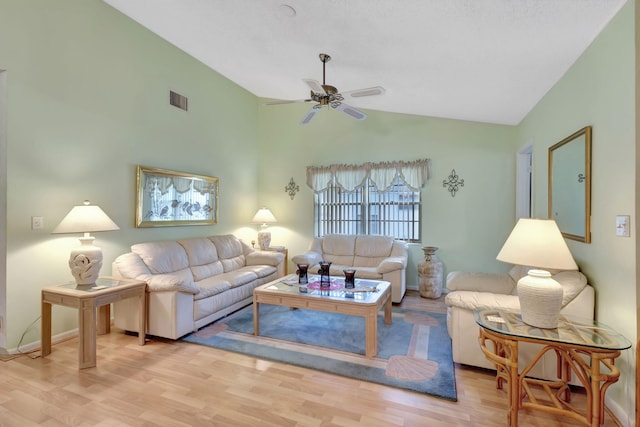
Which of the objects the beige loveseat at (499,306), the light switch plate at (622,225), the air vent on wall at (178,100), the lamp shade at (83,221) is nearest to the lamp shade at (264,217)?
the air vent on wall at (178,100)

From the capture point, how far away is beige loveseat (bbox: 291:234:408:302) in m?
4.15

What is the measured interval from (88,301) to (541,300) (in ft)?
10.8

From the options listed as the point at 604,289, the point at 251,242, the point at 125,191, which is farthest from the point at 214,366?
the point at 251,242

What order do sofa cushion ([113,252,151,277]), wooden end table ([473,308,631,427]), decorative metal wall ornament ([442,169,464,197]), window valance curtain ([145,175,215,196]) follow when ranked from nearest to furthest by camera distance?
wooden end table ([473,308,631,427]) < sofa cushion ([113,252,151,277]) < window valance curtain ([145,175,215,196]) < decorative metal wall ornament ([442,169,464,197])

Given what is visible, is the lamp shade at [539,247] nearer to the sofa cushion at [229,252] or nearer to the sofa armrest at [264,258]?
the sofa armrest at [264,258]

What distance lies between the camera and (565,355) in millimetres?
1828

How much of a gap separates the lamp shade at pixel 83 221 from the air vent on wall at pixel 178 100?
1.93 meters

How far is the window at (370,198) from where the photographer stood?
4930mm

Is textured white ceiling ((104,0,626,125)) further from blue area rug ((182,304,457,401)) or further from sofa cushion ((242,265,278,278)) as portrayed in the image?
sofa cushion ((242,265,278,278))

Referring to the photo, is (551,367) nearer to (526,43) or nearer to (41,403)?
(526,43)

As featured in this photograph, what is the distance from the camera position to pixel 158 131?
392 cm

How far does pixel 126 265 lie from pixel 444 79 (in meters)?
3.78

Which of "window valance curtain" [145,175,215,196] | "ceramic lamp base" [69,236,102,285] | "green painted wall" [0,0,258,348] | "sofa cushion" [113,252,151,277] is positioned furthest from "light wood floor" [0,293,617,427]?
"window valance curtain" [145,175,215,196]

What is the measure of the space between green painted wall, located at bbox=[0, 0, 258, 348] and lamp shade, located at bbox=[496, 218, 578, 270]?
3.85m
